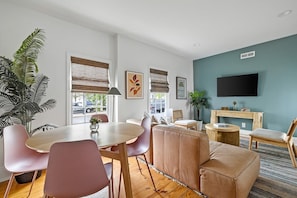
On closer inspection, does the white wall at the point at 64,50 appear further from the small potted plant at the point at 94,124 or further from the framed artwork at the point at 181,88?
the small potted plant at the point at 94,124

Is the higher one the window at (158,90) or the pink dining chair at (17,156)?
the window at (158,90)

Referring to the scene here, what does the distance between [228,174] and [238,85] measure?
3898 mm

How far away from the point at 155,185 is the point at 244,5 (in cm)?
312

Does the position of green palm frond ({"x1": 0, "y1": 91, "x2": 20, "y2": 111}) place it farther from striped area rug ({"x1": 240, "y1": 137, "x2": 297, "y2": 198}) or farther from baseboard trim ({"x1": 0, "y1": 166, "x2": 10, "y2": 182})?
striped area rug ({"x1": 240, "y1": 137, "x2": 297, "y2": 198})

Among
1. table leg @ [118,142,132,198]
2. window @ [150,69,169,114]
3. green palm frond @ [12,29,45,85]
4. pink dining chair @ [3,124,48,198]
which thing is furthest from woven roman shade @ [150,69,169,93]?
pink dining chair @ [3,124,48,198]

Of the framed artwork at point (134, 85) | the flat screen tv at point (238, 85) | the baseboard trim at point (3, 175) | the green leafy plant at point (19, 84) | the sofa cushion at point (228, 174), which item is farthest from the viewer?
the flat screen tv at point (238, 85)

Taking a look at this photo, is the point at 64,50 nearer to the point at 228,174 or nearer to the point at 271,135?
the point at 228,174

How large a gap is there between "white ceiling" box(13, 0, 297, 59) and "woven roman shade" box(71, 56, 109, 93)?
0.78 metres

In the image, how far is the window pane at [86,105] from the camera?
118 inches

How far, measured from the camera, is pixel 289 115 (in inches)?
149

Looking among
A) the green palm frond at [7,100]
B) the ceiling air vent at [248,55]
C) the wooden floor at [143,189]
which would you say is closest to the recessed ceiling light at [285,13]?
the ceiling air vent at [248,55]

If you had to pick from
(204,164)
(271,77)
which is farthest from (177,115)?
(204,164)

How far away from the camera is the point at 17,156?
5.07ft

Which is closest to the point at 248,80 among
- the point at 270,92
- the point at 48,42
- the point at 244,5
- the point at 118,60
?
the point at 270,92
